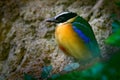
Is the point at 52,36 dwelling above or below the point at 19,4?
below

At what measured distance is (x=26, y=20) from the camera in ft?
10.7

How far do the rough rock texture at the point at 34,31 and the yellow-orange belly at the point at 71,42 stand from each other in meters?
0.34

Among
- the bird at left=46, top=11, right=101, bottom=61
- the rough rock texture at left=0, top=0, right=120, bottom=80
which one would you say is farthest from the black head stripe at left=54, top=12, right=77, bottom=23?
the rough rock texture at left=0, top=0, right=120, bottom=80

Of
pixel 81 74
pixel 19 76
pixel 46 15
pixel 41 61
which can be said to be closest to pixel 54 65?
pixel 41 61

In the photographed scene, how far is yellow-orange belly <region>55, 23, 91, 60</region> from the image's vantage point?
7.98ft

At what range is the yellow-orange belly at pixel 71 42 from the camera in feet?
7.98

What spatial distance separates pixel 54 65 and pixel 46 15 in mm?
628

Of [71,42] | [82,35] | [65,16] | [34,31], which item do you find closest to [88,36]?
[82,35]

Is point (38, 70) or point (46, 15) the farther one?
point (46, 15)

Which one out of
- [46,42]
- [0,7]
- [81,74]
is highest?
[81,74]

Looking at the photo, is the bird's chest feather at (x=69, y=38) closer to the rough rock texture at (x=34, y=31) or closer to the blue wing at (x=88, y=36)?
the blue wing at (x=88, y=36)

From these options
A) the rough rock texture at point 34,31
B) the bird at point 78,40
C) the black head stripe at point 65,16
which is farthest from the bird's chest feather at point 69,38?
the rough rock texture at point 34,31

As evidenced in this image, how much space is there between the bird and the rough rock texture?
33 centimetres

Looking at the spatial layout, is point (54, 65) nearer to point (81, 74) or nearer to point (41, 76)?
point (41, 76)
